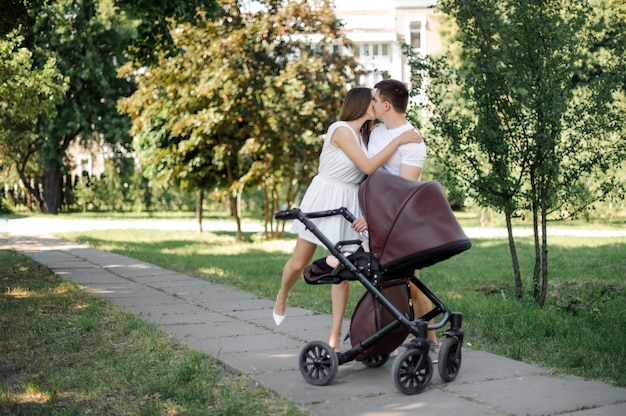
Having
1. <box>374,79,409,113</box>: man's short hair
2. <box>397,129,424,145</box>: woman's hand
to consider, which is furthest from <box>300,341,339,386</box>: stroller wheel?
<box>374,79,409,113</box>: man's short hair

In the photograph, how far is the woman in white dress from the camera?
15.6ft

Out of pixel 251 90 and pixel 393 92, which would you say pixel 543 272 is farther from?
pixel 251 90

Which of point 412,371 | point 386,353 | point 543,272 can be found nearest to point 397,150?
point 386,353

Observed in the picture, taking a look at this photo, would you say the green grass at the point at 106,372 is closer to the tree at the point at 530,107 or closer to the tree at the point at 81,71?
the tree at the point at 530,107

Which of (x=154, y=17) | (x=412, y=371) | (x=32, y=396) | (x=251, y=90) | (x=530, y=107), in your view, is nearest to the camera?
(x=412, y=371)

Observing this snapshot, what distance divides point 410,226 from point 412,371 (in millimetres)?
779

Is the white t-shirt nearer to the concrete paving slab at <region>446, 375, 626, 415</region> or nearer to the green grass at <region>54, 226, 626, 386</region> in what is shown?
the concrete paving slab at <region>446, 375, 626, 415</region>

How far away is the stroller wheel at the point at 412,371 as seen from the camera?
4.17m

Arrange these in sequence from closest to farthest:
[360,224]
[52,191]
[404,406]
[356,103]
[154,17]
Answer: [404,406], [360,224], [356,103], [154,17], [52,191]

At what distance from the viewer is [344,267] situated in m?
4.51

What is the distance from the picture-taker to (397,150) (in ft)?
15.6

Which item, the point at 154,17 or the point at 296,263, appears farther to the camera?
the point at 154,17

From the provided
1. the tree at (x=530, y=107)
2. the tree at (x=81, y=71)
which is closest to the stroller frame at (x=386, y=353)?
the tree at (x=530, y=107)

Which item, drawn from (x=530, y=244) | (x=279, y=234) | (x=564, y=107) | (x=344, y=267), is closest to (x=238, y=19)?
(x=279, y=234)
